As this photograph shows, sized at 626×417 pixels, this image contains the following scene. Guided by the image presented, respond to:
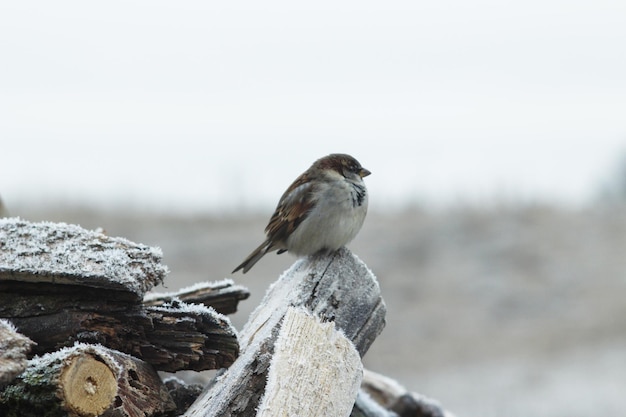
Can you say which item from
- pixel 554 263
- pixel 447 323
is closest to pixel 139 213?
pixel 447 323

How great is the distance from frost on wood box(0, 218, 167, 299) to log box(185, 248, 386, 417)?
0.47 metres

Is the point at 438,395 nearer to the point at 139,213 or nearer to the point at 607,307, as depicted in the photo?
the point at 607,307

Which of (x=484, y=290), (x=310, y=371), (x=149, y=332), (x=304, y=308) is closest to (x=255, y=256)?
(x=304, y=308)

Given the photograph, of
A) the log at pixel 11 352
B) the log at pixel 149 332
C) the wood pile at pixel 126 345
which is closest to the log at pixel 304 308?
the wood pile at pixel 126 345

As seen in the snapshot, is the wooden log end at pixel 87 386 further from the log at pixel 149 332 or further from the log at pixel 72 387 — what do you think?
the log at pixel 149 332

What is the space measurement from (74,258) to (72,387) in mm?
538

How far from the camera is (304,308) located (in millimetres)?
3773

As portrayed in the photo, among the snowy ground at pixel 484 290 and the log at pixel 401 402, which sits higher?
the snowy ground at pixel 484 290

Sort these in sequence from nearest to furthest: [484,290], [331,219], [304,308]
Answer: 1. [304,308]
2. [331,219]
3. [484,290]

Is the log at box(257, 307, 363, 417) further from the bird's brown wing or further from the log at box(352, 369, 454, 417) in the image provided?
the bird's brown wing

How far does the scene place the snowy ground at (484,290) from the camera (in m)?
10.1

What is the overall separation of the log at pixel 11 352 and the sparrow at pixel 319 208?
5.63 ft

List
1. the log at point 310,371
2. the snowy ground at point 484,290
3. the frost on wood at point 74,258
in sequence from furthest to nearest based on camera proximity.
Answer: the snowy ground at point 484,290, the frost on wood at point 74,258, the log at point 310,371

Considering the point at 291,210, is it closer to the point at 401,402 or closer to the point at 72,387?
the point at 401,402
